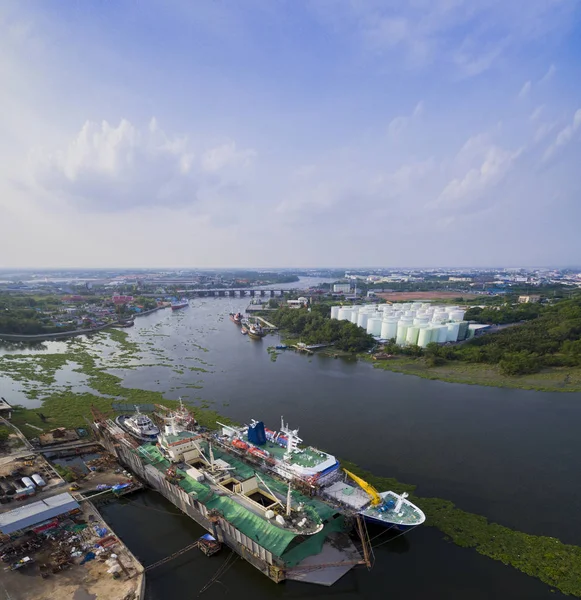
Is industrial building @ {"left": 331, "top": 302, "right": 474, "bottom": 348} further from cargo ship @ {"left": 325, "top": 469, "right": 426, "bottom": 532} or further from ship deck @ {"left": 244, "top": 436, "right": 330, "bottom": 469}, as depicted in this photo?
cargo ship @ {"left": 325, "top": 469, "right": 426, "bottom": 532}

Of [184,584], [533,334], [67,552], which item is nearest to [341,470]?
[184,584]

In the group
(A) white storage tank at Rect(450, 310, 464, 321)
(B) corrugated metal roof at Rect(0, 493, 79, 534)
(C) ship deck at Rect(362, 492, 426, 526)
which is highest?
(A) white storage tank at Rect(450, 310, 464, 321)

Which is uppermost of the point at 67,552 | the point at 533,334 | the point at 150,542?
the point at 533,334

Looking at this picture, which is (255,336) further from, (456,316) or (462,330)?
(456,316)

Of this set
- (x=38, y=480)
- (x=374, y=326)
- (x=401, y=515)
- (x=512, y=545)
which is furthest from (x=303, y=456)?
(x=374, y=326)

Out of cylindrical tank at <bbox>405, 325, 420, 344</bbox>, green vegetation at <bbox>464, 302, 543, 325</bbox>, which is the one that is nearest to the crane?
cylindrical tank at <bbox>405, 325, 420, 344</bbox>

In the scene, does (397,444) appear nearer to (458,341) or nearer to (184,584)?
(184,584)
